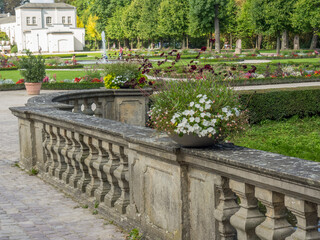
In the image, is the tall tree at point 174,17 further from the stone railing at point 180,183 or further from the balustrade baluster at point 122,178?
the balustrade baluster at point 122,178

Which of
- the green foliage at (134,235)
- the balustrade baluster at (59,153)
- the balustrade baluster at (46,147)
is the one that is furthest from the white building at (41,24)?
the green foliage at (134,235)

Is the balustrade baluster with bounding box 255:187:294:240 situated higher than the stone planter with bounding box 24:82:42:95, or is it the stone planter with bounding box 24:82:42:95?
the balustrade baluster with bounding box 255:187:294:240

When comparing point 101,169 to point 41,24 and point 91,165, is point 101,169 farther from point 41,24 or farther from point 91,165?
point 41,24

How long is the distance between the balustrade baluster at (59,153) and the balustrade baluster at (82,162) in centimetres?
55

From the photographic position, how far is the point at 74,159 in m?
5.64

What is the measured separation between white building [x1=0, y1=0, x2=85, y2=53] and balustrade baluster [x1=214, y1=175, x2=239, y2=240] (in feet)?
264

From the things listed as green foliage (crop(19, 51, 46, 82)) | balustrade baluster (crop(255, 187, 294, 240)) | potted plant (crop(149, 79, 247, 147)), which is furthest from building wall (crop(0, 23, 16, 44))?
balustrade baluster (crop(255, 187, 294, 240))

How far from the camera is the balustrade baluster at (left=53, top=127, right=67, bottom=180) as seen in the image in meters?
6.01

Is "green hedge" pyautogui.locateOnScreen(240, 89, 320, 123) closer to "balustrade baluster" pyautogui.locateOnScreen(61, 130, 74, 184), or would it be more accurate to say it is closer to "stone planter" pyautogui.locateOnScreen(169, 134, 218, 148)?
"balustrade baluster" pyautogui.locateOnScreen(61, 130, 74, 184)

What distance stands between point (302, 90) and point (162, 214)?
39.0ft

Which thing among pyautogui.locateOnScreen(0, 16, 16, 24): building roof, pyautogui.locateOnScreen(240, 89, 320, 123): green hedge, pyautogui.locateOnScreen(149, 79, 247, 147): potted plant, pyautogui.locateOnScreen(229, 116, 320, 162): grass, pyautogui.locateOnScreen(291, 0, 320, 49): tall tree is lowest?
pyautogui.locateOnScreen(229, 116, 320, 162): grass

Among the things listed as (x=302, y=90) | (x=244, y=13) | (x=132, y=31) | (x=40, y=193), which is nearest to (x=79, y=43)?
(x=132, y=31)

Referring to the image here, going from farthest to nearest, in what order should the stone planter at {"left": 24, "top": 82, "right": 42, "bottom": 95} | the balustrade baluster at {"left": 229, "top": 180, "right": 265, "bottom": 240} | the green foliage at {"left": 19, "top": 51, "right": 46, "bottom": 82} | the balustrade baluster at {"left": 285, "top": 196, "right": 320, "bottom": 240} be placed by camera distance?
the stone planter at {"left": 24, "top": 82, "right": 42, "bottom": 95}, the green foliage at {"left": 19, "top": 51, "right": 46, "bottom": 82}, the balustrade baluster at {"left": 229, "top": 180, "right": 265, "bottom": 240}, the balustrade baluster at {"left": 285, "top": 196, "right": 320, "bottom": 240}

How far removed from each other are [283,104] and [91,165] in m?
10.5
